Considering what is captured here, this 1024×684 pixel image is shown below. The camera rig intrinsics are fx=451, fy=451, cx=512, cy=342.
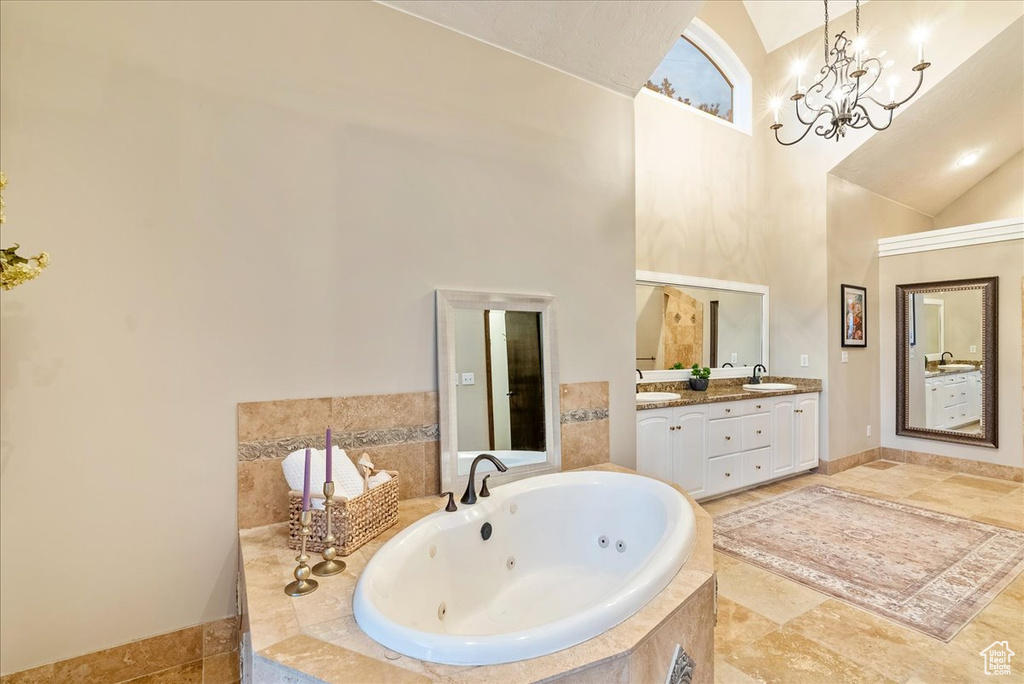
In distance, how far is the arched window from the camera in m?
4.18

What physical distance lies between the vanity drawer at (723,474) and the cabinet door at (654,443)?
1.54 feet

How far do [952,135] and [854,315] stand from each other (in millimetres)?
1906

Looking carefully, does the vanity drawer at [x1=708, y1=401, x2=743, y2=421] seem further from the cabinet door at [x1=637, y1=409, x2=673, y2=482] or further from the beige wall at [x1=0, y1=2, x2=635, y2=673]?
the beige wall at [x1=0, y1=2, x2=635, y2=673]

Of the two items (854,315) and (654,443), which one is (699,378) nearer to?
(654,443)

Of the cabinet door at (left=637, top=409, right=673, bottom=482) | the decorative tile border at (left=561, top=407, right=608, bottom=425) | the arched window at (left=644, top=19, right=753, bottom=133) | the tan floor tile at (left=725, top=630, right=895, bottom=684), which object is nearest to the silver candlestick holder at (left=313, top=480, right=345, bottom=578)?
the decorative tile border at (left=561, top=407, right=608, bottom=425)

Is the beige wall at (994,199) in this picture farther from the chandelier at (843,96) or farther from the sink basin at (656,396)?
the sink basin at (656,396)

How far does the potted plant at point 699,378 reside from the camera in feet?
12.9

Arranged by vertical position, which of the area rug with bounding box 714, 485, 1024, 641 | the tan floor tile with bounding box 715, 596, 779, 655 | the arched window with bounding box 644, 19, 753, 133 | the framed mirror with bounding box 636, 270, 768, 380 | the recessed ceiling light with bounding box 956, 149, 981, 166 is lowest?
the tan floor tile with bounding box 715, 596, 779, 655

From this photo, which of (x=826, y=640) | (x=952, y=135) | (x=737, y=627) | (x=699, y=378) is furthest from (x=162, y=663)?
(x=952, y=135)

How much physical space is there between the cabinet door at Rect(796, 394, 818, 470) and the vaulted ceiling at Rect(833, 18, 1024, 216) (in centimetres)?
225

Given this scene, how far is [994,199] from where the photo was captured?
5.06 m

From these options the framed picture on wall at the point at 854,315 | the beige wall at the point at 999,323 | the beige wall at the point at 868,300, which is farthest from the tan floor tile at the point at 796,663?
the beige wall at the point at 999,323

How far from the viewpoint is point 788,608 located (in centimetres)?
218

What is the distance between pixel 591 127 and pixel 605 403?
5.22 feet
